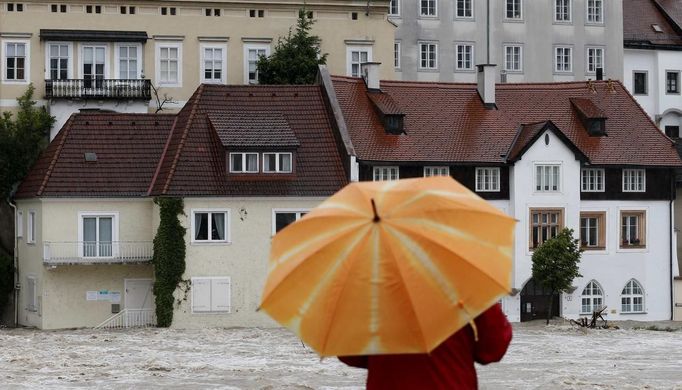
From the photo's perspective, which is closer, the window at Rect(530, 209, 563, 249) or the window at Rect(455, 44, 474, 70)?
the window at Rect(530, 209, 563, 249)

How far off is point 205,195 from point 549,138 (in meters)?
13.9

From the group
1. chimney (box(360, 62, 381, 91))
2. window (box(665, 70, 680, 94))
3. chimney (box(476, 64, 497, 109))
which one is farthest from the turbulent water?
window (box(665, 70, 680, 94))

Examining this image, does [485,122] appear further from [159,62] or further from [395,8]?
[395,8]

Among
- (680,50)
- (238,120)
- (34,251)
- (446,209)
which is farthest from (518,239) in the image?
(446,209)

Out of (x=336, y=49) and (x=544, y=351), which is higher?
(x=336, y=49)

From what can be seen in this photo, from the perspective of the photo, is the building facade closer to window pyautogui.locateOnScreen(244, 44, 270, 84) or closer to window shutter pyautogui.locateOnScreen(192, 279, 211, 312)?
window pyautogui.locateOnScreen(244, 44, 270, 84)

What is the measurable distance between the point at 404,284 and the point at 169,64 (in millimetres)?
52599

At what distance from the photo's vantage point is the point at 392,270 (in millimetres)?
8062

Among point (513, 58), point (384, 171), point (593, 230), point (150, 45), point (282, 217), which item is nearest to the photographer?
point (282, 217)

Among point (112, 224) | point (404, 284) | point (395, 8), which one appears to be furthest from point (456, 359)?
point (395, 8)

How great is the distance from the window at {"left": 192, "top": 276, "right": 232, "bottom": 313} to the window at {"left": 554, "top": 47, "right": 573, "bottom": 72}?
29.6m

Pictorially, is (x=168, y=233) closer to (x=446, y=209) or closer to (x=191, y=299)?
(x=191, y=299)

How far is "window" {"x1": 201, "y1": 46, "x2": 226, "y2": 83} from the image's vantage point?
60219mm

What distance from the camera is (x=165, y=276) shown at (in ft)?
156
